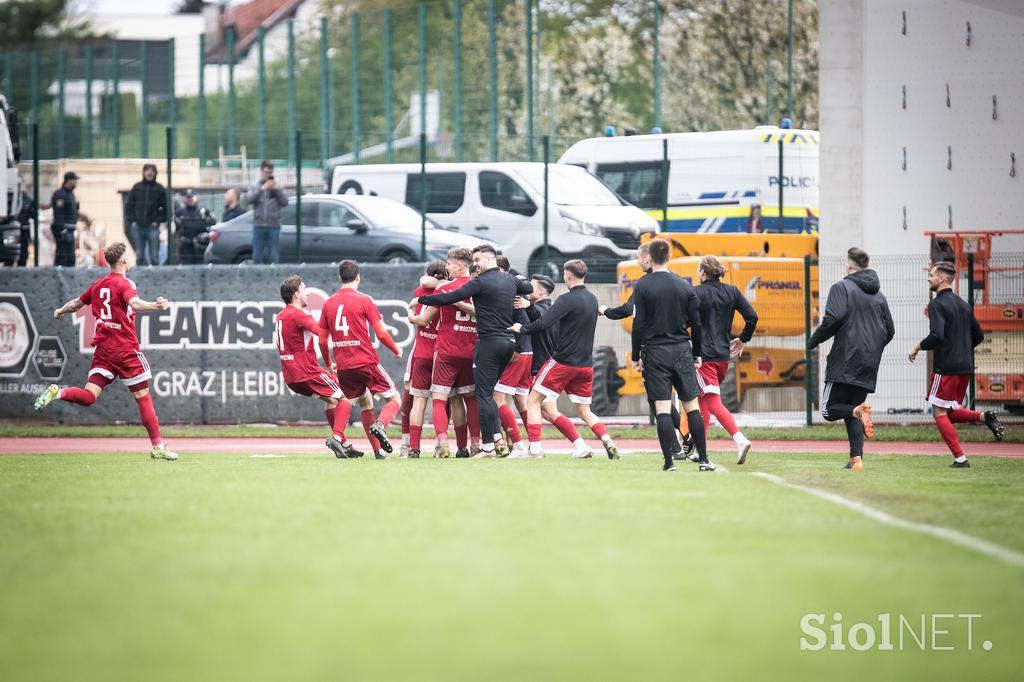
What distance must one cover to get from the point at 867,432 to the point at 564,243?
611 centimetres

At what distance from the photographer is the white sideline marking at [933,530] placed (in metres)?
7.00

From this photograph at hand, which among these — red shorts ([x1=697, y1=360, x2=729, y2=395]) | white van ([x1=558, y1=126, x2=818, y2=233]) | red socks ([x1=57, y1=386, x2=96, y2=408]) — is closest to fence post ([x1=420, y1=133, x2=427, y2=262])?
white van ([x1=558, y1=126, x2=818, y2=233])

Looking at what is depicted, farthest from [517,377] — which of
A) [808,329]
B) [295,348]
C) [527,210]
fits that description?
[527,210]

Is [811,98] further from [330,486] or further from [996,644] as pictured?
[996,644]

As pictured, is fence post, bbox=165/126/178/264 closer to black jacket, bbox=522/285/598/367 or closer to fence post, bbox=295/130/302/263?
fence post, bbox=295/130/302/263

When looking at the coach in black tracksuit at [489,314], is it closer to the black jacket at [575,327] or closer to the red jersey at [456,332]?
the red jersey at [456,332]

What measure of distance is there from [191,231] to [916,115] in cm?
1139

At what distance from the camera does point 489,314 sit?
1417 centimetres

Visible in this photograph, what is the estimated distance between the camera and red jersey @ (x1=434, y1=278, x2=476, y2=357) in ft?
47.6

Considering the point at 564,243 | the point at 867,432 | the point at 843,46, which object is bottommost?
the point at 867,432

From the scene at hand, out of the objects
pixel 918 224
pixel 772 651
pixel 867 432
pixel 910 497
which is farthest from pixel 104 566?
pixel 918 224

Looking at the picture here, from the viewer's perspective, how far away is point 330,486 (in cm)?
1034

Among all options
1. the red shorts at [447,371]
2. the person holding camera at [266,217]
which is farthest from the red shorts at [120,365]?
the person holding camera at [266,217]

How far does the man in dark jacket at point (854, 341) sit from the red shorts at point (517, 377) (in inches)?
128
